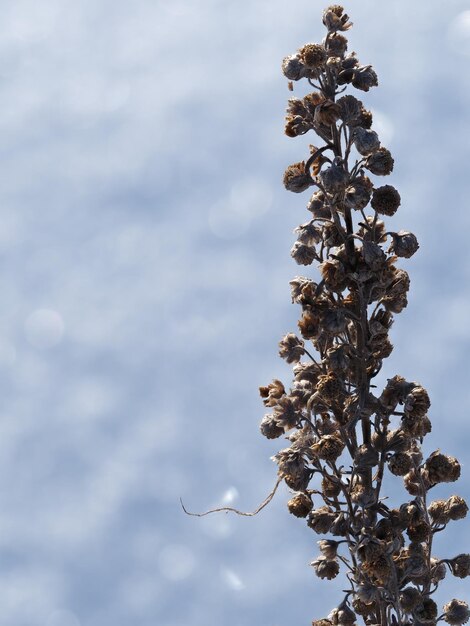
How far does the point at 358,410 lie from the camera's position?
1037 cm

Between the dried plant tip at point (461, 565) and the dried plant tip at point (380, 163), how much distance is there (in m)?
3.92

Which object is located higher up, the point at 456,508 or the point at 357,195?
the point at 357,195

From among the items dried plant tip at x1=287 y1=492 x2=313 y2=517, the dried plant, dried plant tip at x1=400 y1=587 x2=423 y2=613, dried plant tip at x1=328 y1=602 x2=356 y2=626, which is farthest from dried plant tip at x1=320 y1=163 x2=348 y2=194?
dried plant tip at x1=328 y1=602 x2=356 y2=626

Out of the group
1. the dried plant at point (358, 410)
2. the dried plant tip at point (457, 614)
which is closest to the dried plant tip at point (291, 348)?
the dried plant at point (358, 410)

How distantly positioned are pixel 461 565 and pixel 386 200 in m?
3.72

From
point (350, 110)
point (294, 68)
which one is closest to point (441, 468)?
point (350, 110)

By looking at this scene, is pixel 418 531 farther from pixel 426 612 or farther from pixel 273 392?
pixel 273 392

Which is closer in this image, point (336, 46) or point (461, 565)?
point (461, 565)

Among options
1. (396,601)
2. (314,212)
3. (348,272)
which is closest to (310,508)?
(396,601)

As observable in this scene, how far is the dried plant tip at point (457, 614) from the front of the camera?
10.6 meters

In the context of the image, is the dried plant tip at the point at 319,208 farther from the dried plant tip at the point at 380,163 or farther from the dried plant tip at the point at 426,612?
the dried plant tip at the point at 426,612

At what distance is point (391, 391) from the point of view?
1041 centimetres

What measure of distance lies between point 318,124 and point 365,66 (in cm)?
80

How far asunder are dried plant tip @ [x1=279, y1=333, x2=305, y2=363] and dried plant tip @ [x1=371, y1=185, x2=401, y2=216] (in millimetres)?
1546
